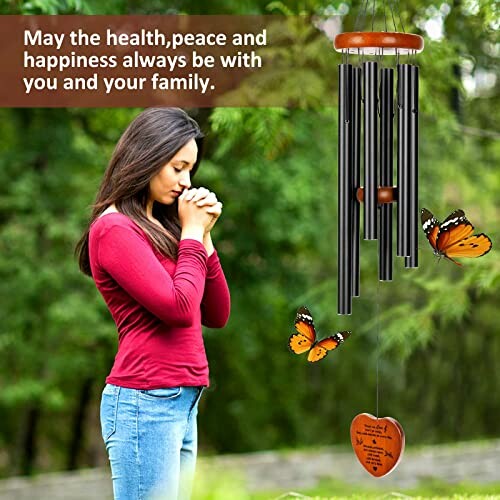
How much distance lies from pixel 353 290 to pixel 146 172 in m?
0.66

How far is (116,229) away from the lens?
6.99 feet

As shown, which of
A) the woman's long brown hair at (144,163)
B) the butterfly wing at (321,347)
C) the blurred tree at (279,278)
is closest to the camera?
the woman's long brown hair at (144,163)

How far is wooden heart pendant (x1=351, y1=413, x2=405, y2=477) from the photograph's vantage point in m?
2.49

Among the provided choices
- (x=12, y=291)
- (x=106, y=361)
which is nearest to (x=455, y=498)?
(x=12, y=291)

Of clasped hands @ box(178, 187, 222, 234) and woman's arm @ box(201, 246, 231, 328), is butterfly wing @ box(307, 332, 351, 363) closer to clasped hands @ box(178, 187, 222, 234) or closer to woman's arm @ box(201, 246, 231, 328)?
woman's arm @ box(201, 246, 231, 328)

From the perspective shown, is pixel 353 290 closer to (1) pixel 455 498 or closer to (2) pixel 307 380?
(1) pixel 455 498

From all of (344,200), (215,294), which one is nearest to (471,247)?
(344,200)

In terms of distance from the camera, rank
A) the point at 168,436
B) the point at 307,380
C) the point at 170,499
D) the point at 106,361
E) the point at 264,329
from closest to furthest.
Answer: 1. the point at 170,499
2. the point at 168,436
3. the point at 106,361
4. the point at 264,329
5. the point at 307,380

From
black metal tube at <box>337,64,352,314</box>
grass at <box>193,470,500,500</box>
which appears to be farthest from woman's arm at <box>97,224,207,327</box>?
black metal tube at <box>337,64,352,314</box>

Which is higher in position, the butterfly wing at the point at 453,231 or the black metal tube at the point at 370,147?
the black metal tube at the point at 370,147

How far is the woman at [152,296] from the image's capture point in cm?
211

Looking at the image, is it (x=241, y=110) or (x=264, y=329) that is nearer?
(x=241, y=110)

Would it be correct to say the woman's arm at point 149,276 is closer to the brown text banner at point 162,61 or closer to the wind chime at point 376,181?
the wind chime at point 376,181

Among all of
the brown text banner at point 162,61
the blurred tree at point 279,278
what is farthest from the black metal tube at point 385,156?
the blurred tree at point 279,278
